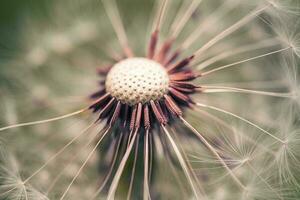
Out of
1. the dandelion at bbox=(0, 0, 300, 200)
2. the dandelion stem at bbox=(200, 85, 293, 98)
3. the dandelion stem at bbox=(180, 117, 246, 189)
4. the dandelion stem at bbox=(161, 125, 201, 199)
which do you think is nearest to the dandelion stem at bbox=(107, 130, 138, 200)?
the dandelion at bbox=(0, 0, 300, 200)

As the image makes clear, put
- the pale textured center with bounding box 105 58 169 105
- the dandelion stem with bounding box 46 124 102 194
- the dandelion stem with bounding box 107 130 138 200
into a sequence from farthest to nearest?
1. the pale textured center with bounding box 105 58 169 105
2. the dandelion stem with bounding box 46 124 102 194
3. the dandelion stem with bounding box 107 130 138 200

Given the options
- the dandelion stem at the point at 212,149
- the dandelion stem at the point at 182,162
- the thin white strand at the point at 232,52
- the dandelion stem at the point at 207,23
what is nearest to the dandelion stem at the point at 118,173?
the dandelion stem at the point at 182,162

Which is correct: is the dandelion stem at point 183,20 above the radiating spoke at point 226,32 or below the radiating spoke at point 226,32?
above

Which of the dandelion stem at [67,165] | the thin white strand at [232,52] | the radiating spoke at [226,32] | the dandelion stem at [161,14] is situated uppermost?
the dandelion stem at [161,14]

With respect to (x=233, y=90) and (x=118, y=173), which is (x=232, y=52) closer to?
(x=233, y=90)

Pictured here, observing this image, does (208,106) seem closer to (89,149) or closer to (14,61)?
(89,149)

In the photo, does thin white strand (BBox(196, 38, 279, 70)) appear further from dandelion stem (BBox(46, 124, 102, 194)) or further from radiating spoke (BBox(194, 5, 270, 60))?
dandelion stem (BBox(46, 124, 102, 194))

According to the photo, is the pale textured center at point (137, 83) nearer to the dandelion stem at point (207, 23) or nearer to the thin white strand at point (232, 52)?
the thin white strand at point (232, 52)

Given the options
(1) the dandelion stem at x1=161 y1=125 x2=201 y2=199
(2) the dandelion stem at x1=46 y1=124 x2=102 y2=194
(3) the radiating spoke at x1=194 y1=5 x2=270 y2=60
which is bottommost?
(1) the dandelion stem at x1=161 y1=125 x2=201 y2=199

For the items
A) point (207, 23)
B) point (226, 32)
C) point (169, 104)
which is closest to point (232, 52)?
point (226, 32)
